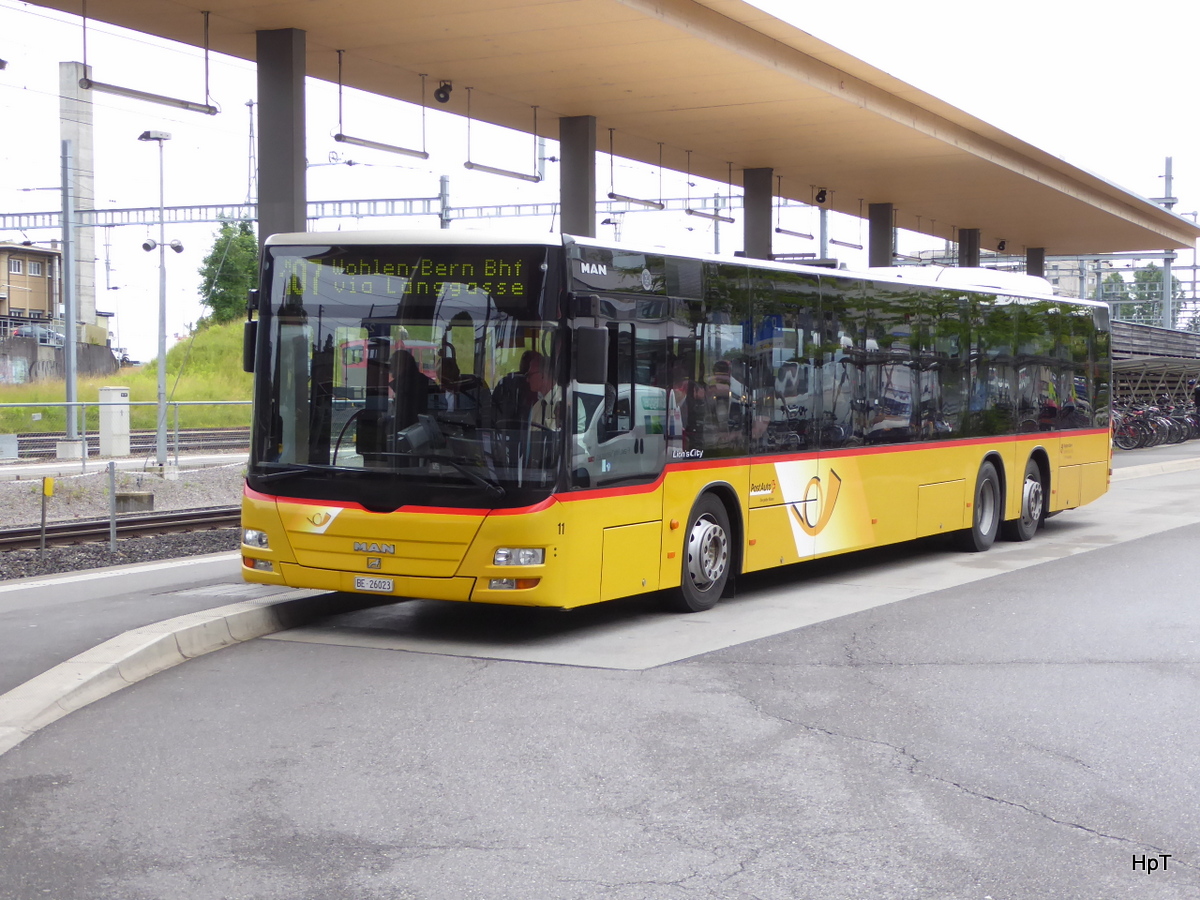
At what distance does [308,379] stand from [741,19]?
30.7 ft

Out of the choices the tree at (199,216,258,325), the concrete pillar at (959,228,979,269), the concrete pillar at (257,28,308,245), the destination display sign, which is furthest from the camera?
the tree at (199,216,258,325)

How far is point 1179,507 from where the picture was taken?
21516 millimetres

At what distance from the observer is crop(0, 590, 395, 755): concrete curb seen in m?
7.28

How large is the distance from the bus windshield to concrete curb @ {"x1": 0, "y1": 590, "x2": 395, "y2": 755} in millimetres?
956

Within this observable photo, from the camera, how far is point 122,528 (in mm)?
17906

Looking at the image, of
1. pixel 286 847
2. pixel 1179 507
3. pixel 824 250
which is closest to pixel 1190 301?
pixel 824 250

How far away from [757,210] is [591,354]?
1763 centimetres

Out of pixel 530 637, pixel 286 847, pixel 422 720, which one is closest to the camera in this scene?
pixel 286 847

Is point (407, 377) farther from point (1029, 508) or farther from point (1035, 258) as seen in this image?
point (1035, 258)

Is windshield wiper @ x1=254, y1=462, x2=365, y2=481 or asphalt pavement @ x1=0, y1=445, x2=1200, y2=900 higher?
windshield wiper @ x1=254, y1=462, x2=365, y2=481

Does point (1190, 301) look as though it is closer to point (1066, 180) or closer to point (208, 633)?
point (1066, 180)

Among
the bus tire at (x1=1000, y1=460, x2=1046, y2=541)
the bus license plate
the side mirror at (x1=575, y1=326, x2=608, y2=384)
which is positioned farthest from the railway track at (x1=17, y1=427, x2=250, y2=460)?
the side mirror at (x1=575, y1=326, x2=608, y2=384)

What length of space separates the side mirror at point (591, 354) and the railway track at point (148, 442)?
2387cm

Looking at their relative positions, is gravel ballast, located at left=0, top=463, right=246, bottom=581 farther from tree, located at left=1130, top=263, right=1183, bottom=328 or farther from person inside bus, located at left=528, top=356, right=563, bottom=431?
tree, located at left=1130, top=263, right=1183, bottom=328
